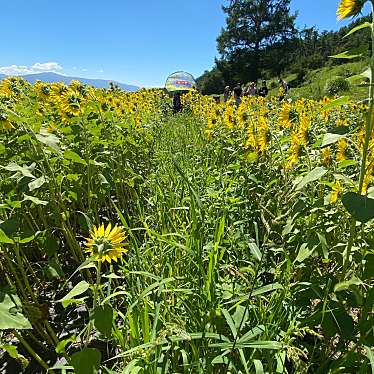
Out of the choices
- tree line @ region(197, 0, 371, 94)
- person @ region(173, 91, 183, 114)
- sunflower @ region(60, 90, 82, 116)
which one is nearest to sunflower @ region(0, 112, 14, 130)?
sunflower @ region(60, 90, 82, 116)

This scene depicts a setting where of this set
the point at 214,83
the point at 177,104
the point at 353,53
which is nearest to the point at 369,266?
the point at 353,53

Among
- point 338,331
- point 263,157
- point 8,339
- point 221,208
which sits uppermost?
point 263,157

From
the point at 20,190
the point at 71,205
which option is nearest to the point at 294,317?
the point at 20,190

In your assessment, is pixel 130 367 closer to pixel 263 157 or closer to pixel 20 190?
pixel 20 190

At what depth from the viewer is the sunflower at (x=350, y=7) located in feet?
3.32

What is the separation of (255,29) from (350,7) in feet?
138

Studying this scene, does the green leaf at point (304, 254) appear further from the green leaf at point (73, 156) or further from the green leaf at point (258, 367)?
the green leaf at point (73, 156)

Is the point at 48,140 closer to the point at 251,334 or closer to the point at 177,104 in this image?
the point at 251,334

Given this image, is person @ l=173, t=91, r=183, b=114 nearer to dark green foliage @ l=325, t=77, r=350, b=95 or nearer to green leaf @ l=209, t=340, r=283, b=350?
dark green foliage @ l=325, t=77, r=350, b=95

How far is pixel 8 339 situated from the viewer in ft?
4.72

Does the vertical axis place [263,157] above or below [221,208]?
above

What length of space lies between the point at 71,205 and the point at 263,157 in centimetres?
106

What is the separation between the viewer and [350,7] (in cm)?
102

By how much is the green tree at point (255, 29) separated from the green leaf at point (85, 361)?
3998cm
